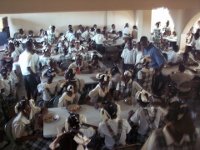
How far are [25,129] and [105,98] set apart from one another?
1.51 meters

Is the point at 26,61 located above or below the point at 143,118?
above

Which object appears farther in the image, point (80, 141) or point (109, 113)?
point (109, 113)

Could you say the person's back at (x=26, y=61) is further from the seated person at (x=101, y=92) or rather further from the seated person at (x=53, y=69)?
the seated person at (x=101, y=92)

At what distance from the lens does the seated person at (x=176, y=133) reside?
3.02m

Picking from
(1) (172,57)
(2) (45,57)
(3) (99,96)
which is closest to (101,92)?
(3) (99,96)

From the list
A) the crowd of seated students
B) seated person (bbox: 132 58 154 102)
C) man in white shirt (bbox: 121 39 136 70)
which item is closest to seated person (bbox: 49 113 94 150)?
the crowd of seated students

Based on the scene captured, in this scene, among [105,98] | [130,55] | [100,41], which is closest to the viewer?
[105,98]

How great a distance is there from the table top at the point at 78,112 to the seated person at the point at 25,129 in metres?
0.20

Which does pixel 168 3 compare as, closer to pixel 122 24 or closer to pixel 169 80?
pixel 169 80

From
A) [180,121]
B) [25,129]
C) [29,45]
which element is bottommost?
[25,129]

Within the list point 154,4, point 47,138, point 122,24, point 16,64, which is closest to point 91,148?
point 47,138

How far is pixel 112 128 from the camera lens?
4422mm

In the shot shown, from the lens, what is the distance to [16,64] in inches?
305

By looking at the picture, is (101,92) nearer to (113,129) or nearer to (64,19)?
(113,129)
